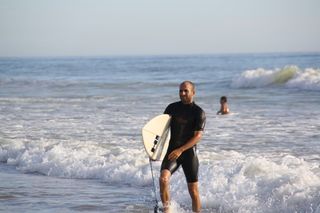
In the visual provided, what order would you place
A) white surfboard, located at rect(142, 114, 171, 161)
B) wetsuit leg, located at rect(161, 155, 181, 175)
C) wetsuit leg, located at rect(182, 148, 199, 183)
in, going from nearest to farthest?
1. wetsuit leg, located at rect(161, 155, 181, 175)
2. wetsuit leg, located at rect(182, 148, 199, 183)
3. white surfboard, located at rect(142, 114, 171, 161)

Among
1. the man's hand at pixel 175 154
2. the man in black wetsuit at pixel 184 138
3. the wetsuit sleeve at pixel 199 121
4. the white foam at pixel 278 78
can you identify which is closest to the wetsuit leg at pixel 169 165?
the man in black wetsuit at pixel 184 138

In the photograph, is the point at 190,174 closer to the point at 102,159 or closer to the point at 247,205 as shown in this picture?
the point at 247,205

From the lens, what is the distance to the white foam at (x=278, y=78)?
32.9 metres

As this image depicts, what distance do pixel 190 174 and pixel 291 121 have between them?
9.81 metres

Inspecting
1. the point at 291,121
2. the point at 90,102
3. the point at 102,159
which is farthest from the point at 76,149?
the point at 90,102

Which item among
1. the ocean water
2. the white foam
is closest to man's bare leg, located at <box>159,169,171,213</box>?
the ocean water

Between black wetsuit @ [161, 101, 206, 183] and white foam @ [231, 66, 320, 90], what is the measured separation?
25447 mm

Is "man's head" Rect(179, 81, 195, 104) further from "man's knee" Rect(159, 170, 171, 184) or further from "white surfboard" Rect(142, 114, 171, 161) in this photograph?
"man's knee" Rect(159, 170, 171, 184)

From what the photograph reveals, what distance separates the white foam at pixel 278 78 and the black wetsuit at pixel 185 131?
25447 mm

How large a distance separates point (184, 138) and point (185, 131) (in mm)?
82

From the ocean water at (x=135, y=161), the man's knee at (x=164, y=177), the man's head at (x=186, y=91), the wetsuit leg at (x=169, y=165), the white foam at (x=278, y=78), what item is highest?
the man's head at (x=186, y=91)

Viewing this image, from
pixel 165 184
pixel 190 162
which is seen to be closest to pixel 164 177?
pixel 165 184

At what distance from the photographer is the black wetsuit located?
23.9 feet

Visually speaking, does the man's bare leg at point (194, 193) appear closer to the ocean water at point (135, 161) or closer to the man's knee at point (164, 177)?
the man's knee at point (164, 177)
